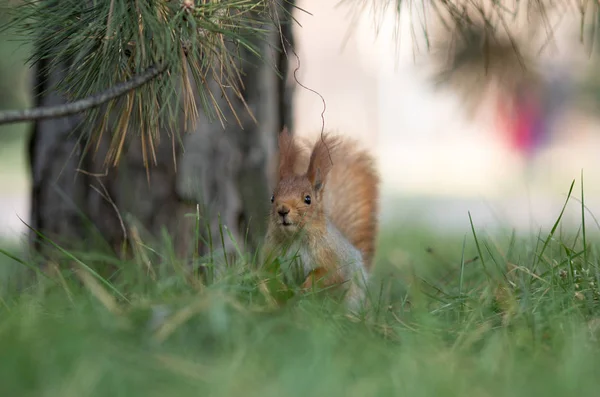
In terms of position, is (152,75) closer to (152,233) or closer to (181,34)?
(181,34)

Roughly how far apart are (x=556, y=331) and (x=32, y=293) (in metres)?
1.20

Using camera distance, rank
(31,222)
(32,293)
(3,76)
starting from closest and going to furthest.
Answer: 1. (32,293)
2. (31,222)
3. (3,76)

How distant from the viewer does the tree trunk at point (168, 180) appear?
Result: 256cm

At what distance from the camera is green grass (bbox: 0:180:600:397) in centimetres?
105

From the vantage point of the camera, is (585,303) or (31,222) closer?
(585,303)

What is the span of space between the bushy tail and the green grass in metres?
0.72

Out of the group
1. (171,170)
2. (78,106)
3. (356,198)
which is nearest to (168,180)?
(171,170)

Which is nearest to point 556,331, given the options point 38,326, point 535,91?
point 38,326

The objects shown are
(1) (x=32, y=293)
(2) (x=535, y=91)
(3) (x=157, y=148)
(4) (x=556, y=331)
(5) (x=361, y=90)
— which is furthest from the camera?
(5) (x=361, y=90)

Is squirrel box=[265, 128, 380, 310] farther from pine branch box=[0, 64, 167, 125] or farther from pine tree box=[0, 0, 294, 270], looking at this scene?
pine branch box=[0, 64, 167, 125]

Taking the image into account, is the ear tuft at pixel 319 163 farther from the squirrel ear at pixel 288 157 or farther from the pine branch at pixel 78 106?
the pine branch at pixel 78 106

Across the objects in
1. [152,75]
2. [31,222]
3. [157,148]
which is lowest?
[31,222]

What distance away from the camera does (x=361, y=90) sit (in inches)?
312

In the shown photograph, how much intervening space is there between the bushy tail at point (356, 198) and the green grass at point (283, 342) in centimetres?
72
